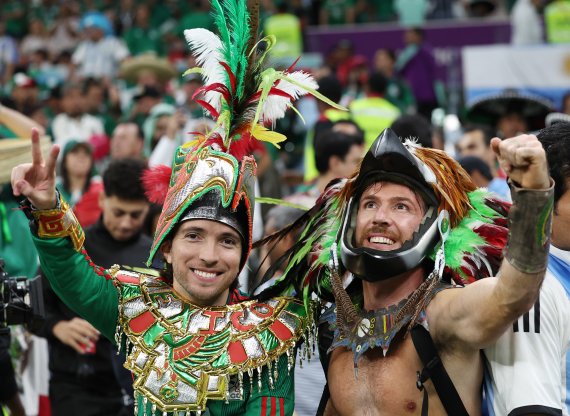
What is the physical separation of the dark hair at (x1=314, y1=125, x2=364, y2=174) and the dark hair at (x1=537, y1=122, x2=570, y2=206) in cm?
282

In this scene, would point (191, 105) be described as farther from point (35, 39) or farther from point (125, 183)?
point (35, 39)

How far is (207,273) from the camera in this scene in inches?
137

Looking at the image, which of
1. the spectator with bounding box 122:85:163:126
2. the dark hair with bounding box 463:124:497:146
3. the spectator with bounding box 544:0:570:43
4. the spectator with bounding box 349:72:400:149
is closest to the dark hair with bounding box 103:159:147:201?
the dark hair with bounding box 463:124:497:146

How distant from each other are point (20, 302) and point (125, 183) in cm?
156

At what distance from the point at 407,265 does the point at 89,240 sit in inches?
106

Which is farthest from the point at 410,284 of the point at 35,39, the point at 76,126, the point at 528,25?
the point at 35,39

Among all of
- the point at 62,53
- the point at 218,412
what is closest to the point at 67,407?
the point at 218,412

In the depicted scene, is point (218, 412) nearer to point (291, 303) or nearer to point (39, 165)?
point (291, 303)

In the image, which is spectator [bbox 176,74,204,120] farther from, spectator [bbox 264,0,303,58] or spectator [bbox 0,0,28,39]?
spectator [bbox 0,0,28,39]

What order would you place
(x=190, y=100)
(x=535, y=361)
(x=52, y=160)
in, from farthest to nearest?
(x=190, y=100), (x=52, y=160), (x=535, y=361)

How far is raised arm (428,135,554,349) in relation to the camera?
8.90ft

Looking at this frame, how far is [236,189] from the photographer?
3541 millimetres

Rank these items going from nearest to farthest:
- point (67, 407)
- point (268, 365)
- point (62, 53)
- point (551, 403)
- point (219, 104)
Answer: point (551, 403), point (268, 365), point (219, 104), point (67, 407), point (62, 53)

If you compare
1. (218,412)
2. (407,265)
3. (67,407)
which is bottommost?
(67,407)
